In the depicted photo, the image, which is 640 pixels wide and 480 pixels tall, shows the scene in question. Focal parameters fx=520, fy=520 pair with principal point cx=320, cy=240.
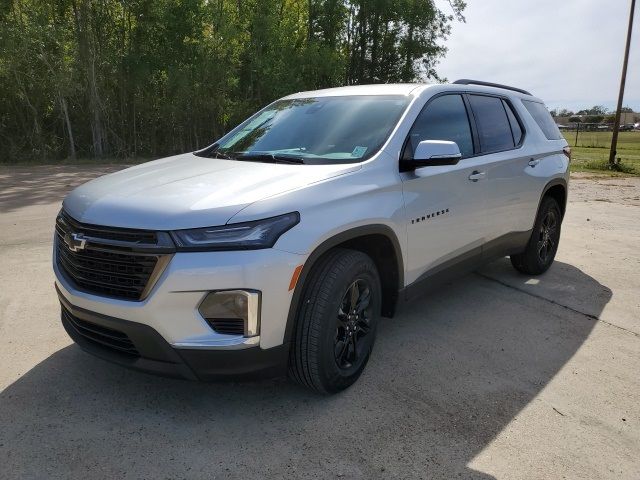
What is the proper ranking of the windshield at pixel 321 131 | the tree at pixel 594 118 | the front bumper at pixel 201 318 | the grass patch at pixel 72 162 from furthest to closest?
1. the tree at pixel 594 118
2. the grass patch at pixel 72 162
3. the windshield at pixel 321 131
4. the front bumper at pixel 201 318

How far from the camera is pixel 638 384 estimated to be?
3184mm

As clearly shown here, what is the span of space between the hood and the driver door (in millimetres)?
590

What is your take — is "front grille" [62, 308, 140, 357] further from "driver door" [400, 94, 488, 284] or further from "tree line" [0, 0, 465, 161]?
"tree line" [0, 0, 465, 161]

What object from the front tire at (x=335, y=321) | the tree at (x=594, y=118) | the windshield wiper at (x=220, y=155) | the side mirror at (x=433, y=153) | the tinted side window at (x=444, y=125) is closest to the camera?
the front tire at (x=335, y=321)

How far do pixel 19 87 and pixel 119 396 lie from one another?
18.9 metres

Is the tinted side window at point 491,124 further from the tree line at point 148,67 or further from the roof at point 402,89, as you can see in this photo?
the tree line at point 148,67

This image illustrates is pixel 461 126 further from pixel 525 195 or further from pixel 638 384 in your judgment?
pixel 638 384

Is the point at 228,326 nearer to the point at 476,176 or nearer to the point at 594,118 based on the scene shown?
the point at 476,176

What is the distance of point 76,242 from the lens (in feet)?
8.52

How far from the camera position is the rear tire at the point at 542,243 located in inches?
198

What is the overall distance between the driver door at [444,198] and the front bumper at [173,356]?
1.23 meters

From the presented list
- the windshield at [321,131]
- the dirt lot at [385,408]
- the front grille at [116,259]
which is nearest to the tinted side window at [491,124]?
the windshield at [321,131]

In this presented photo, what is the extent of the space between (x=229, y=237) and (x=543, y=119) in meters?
4.10

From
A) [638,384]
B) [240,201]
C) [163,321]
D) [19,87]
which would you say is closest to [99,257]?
[163,321]
